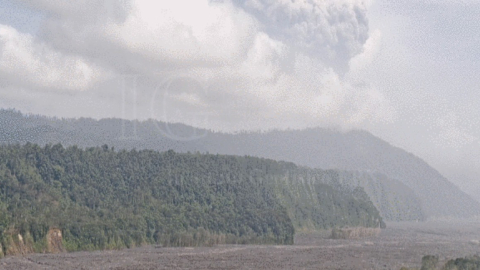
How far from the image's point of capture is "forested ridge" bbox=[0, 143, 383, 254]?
12169cm

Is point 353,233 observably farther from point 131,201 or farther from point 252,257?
point 252,257

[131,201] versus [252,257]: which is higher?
[131,201]

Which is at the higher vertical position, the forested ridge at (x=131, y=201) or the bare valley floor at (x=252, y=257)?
the forested ridge at (x=131, y=201)

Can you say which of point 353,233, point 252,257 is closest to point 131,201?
point 252,257

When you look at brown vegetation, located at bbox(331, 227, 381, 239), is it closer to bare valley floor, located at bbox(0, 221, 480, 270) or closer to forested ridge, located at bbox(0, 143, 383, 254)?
forested ridge, located at bbox(0, 143, 383, 254)

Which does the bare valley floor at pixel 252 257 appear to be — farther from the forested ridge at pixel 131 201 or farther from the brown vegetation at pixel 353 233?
the brown vegetation at pixel 353 233

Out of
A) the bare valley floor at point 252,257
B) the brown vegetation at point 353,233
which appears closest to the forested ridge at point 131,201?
the bare valley floor at point 252,257

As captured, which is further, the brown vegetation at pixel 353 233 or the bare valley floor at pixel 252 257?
the brown vegetation at pixel 353 233

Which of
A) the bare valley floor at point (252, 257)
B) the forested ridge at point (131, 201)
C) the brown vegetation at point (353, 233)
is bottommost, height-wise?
the bare valley floor at point (252, 257)

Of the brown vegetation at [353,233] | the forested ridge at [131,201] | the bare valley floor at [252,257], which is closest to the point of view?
the bare valley floor at [252,257]

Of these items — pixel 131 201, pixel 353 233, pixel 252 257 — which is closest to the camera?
pixel 252 257

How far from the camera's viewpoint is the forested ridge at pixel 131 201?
399 feet

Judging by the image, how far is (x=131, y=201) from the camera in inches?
5792

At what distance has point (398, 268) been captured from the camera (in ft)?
328
